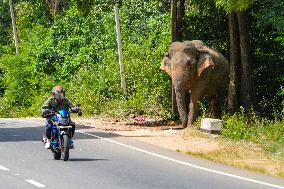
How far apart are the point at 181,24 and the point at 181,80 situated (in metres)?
5.26

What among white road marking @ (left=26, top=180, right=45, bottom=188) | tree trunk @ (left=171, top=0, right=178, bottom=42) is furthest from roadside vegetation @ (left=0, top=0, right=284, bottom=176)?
white road marking @ (left=26, top=180, right=45, bottom=188)

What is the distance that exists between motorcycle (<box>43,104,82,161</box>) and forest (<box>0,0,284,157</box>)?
5.27 meters

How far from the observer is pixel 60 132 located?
54.4ft

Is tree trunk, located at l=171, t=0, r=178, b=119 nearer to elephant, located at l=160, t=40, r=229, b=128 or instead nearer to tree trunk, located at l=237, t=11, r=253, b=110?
elephant, located at l=160, t=40, r=229, b=128

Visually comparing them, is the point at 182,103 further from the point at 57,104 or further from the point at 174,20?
the point at 57,104

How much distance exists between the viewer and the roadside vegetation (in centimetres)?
2570

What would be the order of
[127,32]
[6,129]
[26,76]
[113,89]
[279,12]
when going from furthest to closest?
[26,76] < [127,32] < [113,89] < [6,129] < [279,12]

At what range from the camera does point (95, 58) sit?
48094 mm

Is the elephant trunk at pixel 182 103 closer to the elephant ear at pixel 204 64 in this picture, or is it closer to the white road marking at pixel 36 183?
the elephant ear at pixel 204 64

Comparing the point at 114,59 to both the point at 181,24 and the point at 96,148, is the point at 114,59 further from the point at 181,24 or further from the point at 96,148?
the point at 96,148

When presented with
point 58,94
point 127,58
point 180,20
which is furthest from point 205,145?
point 127,58

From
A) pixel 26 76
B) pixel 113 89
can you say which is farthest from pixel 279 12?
pixel 26 76

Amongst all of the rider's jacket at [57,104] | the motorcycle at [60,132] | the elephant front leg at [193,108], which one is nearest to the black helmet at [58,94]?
the rider's jacket at [57,104]

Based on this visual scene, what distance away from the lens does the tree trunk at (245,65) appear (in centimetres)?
2505
